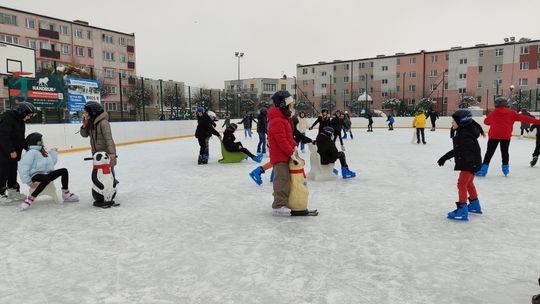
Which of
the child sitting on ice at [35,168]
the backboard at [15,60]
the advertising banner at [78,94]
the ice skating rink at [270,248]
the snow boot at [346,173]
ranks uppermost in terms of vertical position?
the backboard at [15,60]

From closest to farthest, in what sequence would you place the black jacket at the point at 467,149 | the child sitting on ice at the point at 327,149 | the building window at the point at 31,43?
the black jacket at the point at 467,149, the child sitting on ice at the point at 327,149, the building window at the point at 31,43

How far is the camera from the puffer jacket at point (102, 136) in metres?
5.06

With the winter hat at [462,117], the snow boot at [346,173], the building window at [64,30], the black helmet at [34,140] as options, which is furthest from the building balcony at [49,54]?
the winter hat at [462,117]

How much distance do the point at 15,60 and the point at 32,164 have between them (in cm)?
1197

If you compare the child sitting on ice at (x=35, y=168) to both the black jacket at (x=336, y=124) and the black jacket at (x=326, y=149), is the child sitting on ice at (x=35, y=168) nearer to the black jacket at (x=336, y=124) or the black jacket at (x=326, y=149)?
the black jacket at (x=326, y=149)

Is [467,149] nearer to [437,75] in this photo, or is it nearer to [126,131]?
[126,131]

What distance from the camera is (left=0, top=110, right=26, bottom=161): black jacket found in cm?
500

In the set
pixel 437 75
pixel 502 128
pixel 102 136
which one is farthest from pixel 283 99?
pixel 437 75

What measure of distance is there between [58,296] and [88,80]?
13417 millimetres

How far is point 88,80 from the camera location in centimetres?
1427

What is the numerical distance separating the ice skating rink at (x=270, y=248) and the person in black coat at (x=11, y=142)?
1.73 feet

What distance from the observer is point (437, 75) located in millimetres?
52250

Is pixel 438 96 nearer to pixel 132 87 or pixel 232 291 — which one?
pixel 132 87

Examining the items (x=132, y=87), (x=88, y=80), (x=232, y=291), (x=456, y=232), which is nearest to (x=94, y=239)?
(x=232, y=291)
